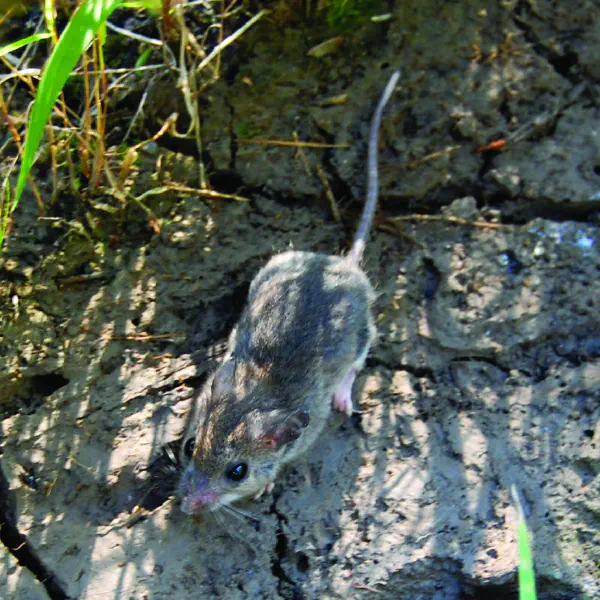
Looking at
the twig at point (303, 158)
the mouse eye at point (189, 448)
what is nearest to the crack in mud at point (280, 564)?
the mouse eye at point (189, 448)

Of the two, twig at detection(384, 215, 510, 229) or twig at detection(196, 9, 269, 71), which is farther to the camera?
twig at detection(384, 215, 510, 229)

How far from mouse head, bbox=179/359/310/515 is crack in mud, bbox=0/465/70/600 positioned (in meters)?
0.66

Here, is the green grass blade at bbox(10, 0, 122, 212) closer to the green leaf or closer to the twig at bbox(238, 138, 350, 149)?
the green leaf

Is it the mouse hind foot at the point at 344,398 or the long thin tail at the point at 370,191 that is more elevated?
the long thin tail at the point at 370,191

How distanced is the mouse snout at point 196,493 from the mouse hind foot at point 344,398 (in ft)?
2.65

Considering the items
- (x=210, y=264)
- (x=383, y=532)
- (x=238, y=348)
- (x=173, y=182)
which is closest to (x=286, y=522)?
(x=383, y=532)

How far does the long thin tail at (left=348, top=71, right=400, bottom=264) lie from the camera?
4.17 metres

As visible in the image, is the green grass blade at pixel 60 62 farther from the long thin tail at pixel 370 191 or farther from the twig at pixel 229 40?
the long thin tail at pixel 370 191

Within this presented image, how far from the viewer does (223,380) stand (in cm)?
361

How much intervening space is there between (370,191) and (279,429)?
1.51 meters

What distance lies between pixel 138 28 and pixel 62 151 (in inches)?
35.6

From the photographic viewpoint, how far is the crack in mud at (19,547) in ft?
10.9

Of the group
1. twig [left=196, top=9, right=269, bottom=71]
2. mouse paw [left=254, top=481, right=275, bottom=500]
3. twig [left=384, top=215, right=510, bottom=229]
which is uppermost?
twig [left=196, top=9, right=269, bottom=71]

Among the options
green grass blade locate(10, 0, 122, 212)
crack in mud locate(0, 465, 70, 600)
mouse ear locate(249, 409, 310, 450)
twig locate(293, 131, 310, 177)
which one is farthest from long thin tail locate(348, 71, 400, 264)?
crack in mud locate(0, 465, 70, 600)
